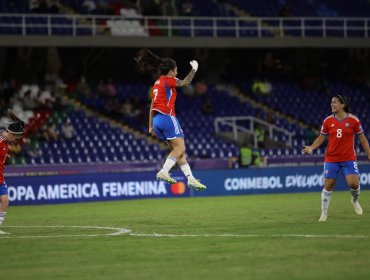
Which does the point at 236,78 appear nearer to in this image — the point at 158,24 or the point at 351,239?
the point at 158,24

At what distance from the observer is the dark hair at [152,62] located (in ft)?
53.8

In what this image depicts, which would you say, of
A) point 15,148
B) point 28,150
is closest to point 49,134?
point 28,150

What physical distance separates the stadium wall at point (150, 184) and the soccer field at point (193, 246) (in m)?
8.98

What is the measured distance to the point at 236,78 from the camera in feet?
148

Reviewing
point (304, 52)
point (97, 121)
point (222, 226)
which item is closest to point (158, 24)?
point (97, 121)

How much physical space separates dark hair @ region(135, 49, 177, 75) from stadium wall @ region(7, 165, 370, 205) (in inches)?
541

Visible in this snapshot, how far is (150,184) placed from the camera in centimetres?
3198

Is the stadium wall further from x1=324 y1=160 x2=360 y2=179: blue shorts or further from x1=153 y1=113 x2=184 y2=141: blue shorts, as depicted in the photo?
x1=324 y1=160 x2=360 y2=179: blue shorts

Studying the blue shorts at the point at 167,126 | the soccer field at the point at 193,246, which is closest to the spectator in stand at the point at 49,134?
the soccer field at the point at 193,246

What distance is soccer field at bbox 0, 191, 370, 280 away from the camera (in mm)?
10973

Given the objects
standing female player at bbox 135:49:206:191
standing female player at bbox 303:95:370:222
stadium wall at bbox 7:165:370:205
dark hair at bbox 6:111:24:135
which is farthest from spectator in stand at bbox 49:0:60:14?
standing female player at bbox 303:95:370:222

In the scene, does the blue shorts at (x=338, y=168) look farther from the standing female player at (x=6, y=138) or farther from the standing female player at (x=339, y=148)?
the standing female player at (x=6, y=138)

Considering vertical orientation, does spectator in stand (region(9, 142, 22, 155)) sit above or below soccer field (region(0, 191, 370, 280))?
above

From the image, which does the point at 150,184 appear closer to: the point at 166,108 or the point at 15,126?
the point at 166,108
